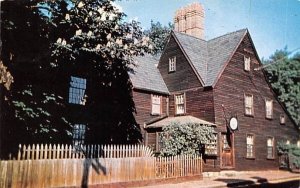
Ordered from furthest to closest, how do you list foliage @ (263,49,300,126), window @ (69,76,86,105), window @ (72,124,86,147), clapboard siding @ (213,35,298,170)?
foliage @ (263,49,300,126) < clapboard siding @ (213,35,298,170) < window @ (69,76,86,105) < window @ (72,124,86,147)

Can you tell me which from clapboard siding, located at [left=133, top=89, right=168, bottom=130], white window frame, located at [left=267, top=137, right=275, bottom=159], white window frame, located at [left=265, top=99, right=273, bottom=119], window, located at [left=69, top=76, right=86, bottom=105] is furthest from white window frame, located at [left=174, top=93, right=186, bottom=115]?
white window frame, located at [left=267, top=137, right=275, bottom=159]

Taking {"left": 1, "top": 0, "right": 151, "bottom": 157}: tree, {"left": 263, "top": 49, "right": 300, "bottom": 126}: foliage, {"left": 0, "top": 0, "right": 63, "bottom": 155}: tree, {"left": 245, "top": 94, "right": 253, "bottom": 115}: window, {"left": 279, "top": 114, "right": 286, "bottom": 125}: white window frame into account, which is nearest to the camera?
{"left": 0, "top": 0, "right": 63, "bottom": 155}: tree

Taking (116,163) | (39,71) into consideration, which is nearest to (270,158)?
(116,163)

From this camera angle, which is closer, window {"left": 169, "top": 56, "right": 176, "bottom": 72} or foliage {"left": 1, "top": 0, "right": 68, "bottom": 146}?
foliage {"left": 1, "top": 0, "right": 68, "bottom": 146}

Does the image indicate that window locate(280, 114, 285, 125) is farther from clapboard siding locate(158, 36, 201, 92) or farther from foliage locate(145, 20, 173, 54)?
foliage locate(145, 20, 173, 54)

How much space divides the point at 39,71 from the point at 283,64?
97.5 ft

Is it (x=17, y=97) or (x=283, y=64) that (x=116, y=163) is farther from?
(x=283, y=64)

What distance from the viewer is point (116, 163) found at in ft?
47.4

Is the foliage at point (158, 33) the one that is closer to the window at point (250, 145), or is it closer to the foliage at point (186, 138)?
the window at point (250, 145)

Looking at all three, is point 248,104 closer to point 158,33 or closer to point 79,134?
point 79,134

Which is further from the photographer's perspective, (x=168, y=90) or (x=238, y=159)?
(x=168, y=90)

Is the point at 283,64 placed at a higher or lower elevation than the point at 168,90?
higher

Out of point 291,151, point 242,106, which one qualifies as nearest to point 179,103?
point 242,106

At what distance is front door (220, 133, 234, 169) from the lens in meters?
22.9
